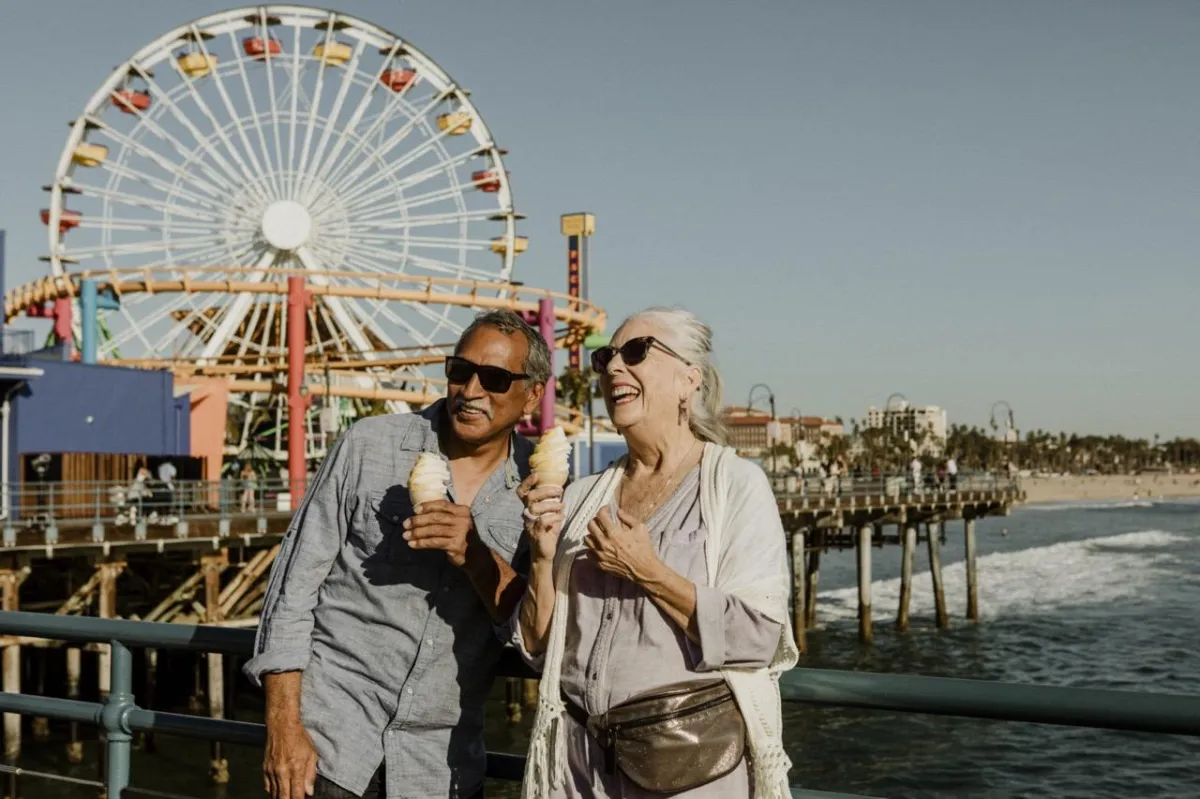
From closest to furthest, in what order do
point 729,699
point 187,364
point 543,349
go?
point 729,699
point 543,349
point 187,364

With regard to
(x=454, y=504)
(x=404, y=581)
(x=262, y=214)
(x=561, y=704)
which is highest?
(x=262, y=214)

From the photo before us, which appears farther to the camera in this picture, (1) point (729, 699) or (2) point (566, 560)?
(2) point (566, 560)

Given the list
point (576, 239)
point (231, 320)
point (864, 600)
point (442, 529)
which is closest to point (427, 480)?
point (442, 529)

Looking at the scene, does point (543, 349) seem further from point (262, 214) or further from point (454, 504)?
point (262, 214)

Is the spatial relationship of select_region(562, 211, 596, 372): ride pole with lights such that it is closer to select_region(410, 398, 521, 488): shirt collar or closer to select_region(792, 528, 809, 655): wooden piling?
select_region(792, 528, 809, 655): wooden piling

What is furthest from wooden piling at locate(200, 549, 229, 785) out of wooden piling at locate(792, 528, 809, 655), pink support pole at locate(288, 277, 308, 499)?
wooden piling at locate(792, 528, 809, 655)

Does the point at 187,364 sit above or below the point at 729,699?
above

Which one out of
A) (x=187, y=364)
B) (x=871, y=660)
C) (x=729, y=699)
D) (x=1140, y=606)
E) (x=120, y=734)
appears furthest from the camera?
(x=1140, y=606)

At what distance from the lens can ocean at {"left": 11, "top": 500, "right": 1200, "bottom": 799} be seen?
17.5 metres

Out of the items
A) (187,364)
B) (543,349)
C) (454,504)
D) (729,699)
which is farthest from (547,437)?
(187,364)

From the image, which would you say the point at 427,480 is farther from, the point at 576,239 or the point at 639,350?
the point at 576,239

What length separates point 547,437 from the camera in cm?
290

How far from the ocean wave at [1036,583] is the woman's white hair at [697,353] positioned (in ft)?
117

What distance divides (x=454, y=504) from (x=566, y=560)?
0.30 meters
